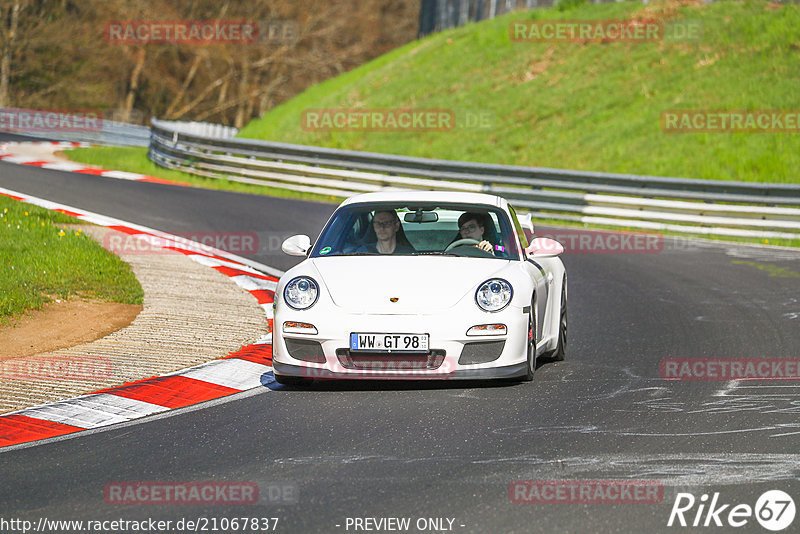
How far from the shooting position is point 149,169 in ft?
85.6

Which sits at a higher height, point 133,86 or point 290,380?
point 133,86

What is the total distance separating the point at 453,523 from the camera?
15.3ft

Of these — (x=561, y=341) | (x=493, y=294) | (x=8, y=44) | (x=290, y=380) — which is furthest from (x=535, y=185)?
(x=8, y=44)

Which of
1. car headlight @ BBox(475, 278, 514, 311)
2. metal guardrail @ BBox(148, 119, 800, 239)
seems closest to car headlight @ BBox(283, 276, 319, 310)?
car headlight @ BBox(475, 278, 514, 311)

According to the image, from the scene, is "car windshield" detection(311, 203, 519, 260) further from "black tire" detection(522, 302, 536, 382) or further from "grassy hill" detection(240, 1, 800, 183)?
"grassy hill" detection(240, 1, 800, 183)

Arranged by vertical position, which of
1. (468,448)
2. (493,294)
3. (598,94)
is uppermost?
(598,94)

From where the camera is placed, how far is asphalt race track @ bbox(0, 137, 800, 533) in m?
4.84

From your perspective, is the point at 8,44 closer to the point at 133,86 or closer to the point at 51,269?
the point at 133,86

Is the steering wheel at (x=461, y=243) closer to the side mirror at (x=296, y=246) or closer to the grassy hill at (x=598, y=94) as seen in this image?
the side mirror at (x=296, y=246)

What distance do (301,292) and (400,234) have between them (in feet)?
3.88

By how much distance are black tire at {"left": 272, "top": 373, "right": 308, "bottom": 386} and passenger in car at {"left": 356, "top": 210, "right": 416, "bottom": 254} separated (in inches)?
44.3

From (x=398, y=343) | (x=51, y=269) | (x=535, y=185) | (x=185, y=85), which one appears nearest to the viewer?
(x=398, y=343)

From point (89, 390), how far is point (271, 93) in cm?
4612

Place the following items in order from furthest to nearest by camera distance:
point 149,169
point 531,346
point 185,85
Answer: point 185,85 → point 149,169 → point 531,346
